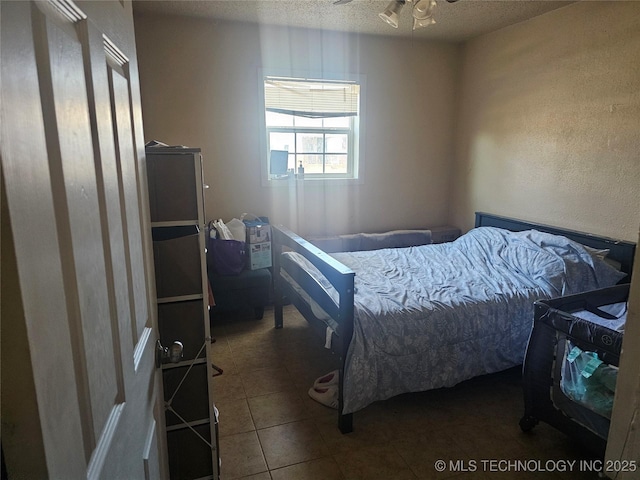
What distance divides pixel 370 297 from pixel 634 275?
5.94 feet

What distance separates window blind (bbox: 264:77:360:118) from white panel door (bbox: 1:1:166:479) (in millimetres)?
3015

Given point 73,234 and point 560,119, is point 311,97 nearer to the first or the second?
point 560,119

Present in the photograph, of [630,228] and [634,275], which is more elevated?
[634,275]

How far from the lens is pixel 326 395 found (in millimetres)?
2309

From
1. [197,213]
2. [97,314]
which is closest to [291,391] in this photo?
[197,213]

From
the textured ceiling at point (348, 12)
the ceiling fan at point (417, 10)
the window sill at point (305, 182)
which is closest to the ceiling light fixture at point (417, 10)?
the ceiling fan at point (417, 10)

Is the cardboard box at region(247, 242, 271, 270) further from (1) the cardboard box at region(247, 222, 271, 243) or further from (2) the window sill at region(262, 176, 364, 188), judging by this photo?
(2) the window sill at region(262, 176, 364, 188)

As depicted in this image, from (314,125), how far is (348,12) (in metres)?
1.05

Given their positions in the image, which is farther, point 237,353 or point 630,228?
point 237,353

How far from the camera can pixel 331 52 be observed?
3.69 m

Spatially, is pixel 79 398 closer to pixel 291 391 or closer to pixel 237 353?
pixel 291 391

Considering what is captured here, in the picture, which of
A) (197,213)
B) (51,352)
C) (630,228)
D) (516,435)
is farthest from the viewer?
(630,228)

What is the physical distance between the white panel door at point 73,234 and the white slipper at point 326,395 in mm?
1579

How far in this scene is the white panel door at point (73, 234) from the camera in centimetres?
37
